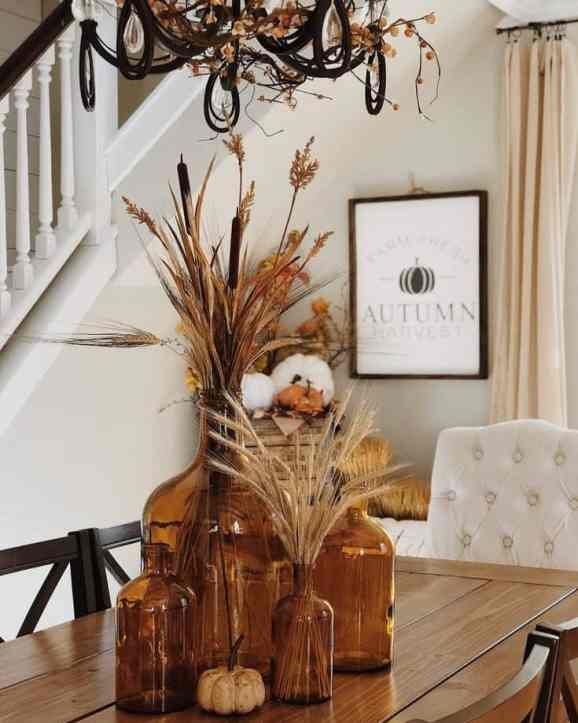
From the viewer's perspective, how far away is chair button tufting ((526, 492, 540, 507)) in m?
2.98

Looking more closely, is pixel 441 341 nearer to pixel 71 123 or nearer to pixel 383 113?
pixel 383 113

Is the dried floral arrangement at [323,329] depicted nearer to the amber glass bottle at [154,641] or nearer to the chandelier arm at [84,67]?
the chandelier arm at [84,67]

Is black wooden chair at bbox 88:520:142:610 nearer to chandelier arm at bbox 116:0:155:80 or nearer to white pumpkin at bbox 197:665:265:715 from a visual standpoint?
white pumpkin at bbox 197:665:265:715

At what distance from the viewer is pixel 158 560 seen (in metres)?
1.52

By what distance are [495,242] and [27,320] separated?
2196 mm

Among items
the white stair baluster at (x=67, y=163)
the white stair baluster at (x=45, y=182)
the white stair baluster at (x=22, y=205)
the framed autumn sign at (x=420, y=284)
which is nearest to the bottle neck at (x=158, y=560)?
the white stair baluster at (x=22, y=205)

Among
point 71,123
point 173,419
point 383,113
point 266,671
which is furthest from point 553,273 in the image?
point 266,671

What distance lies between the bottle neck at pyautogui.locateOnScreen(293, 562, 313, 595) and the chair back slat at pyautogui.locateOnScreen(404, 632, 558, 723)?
317 mm

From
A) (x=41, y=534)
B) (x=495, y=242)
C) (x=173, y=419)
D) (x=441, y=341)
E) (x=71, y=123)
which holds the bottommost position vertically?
(x=41, y=534)

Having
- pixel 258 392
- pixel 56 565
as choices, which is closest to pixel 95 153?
pixel 258 392

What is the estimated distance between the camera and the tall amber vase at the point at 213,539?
159cm

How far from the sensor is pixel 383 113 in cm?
499

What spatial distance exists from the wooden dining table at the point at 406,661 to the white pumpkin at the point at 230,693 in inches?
0.6

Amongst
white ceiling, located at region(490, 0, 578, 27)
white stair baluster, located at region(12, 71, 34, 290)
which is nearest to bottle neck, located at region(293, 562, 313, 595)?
white stair baluster, located at region(12, 71, 34, 290)
